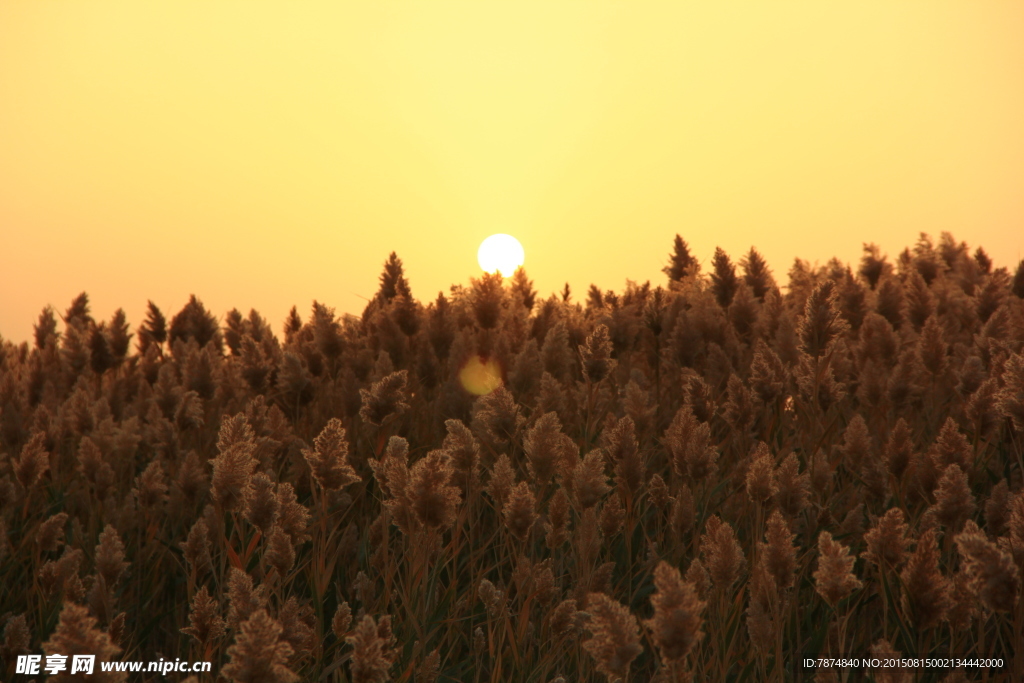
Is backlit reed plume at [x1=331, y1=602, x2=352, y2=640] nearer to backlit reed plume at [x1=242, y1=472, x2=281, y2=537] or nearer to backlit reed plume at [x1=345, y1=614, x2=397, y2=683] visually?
backlit reed plume at [x1=242, y1=472, x2=281, y2=537]

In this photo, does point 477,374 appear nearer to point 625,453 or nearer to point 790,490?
point 625,453

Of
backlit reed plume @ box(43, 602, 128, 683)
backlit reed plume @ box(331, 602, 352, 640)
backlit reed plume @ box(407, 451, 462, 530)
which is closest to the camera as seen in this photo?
backlit reed plume @ box(43, 602, 128, 683)

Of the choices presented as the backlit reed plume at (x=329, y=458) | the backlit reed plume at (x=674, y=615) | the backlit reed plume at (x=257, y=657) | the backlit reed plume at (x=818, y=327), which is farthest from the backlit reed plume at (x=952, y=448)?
the backlit reed plume at (x=257, y=657)

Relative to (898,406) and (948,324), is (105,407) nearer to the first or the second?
(898,406)

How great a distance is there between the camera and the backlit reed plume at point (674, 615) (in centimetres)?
195

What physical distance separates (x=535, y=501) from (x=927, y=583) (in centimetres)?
131

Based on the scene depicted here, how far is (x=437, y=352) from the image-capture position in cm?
631

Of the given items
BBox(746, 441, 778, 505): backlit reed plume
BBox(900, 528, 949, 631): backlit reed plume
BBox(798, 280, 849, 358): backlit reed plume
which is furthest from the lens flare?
BBox(900, 528, 949, 631): backlit reed plume

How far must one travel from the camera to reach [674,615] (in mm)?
1953

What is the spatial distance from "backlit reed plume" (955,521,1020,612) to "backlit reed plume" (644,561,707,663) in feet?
3.00

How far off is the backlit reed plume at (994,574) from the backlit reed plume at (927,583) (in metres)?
0.11

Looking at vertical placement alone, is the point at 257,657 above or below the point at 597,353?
below

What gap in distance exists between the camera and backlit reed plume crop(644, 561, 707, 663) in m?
1.95

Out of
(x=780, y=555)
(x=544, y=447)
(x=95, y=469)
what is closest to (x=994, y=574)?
(x=780, y=555)
